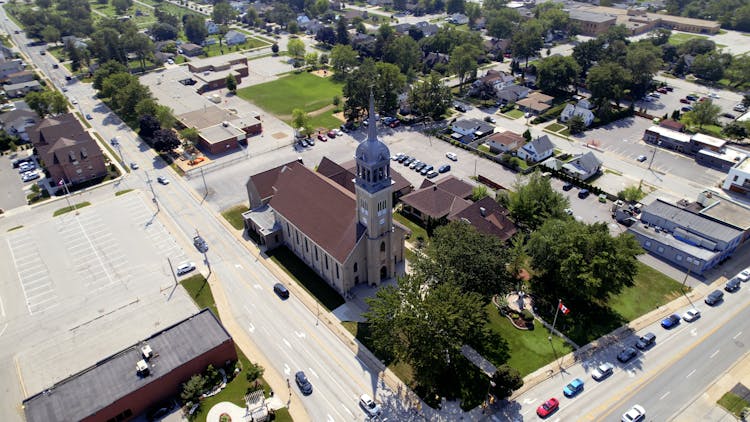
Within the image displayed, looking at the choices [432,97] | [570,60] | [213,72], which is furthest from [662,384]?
[213,72]

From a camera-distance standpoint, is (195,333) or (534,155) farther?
(534,155)

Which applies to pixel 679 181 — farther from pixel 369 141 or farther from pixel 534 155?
pixel 369 141

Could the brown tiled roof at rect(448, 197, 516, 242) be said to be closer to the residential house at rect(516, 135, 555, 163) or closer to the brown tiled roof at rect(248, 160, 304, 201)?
→ the residential house at rect(516, 135, 555, 163)

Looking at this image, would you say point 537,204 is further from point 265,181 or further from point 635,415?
point 265,181

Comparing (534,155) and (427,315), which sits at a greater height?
(427,315)

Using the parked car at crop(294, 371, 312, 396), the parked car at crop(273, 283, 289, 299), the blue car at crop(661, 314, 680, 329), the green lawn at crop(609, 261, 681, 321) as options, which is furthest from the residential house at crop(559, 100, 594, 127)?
the parked car at crop(294, 371, 312, 396)

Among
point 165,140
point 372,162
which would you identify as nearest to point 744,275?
point 372,162
